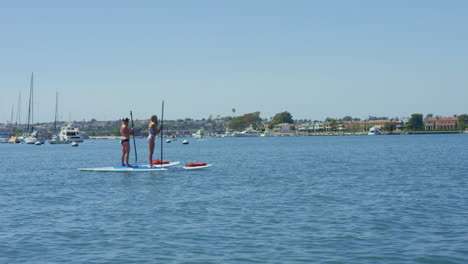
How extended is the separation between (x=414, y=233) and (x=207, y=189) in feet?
48.4

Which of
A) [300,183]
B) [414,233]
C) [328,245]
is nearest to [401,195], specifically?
[300,183]

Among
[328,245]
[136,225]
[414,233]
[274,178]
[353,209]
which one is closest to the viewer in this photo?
[328,245]

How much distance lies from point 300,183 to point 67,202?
46.9 ft

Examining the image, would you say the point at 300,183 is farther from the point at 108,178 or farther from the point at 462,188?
the point at 108,178

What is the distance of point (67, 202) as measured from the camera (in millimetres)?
24797

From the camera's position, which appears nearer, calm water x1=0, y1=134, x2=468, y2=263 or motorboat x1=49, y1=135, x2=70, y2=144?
calm water x1=0, y1=134, x2=468, y2=263

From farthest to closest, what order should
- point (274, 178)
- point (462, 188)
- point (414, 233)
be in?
point (274, 178)
point (462, 188)
point (414, 233)

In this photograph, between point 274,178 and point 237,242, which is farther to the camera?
point 274,178

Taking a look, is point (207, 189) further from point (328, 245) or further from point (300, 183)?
point (328, 245)

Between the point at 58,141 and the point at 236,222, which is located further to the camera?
the point at 58,141

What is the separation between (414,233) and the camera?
16.6 m

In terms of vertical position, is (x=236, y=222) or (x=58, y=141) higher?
(x=58, y=141)

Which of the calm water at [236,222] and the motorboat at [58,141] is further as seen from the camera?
the motorboat at [58,141]

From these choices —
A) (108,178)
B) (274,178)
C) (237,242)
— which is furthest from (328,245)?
(108,178)
